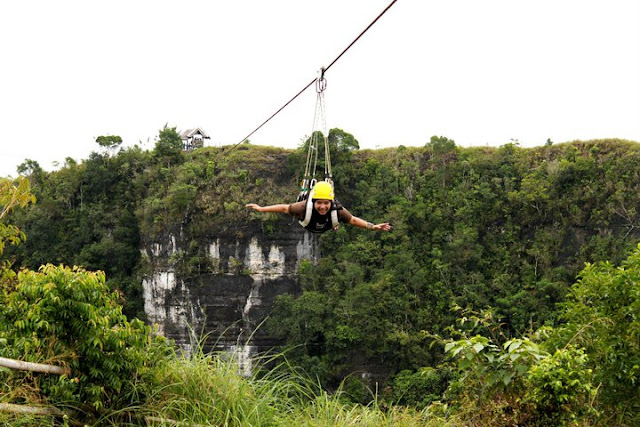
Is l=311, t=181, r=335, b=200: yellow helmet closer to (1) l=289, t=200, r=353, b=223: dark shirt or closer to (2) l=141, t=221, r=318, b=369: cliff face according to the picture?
(1) l=289, t=200, r=353, b=223: dark shirt

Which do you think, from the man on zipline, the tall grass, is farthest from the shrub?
the man on zipline

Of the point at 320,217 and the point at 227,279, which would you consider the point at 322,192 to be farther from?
the point at 227,279

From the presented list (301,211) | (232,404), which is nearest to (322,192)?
(301,211)

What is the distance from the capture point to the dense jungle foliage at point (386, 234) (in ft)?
76.1

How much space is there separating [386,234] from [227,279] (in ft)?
23.0

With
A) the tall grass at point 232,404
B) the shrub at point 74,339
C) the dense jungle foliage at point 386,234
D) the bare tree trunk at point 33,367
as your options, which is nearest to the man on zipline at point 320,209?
the tall grass at point 232,404

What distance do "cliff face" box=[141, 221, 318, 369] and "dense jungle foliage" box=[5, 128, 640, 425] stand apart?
1.43 feet

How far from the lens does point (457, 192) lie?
26188mm

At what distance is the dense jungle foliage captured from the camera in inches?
914

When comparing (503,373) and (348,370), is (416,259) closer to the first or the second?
(348,370)

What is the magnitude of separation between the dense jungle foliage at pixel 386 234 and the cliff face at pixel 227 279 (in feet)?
1.43

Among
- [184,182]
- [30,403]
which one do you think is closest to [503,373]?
[30,403]

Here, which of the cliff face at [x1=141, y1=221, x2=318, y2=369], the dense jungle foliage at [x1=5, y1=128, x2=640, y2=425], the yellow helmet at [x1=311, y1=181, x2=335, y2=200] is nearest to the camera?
the yellow helmet at [x1=311, y1=181, x2=335, y2=200]

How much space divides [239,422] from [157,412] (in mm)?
523
